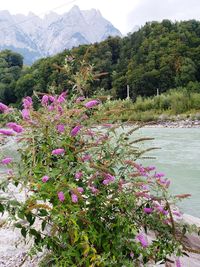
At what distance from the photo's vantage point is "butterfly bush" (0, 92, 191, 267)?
6.47 feet

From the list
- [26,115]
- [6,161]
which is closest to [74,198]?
[6,161]

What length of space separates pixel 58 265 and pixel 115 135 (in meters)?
0.71

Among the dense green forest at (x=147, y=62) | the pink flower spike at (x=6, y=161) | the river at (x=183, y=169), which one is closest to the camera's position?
the pink flower spike at (x=6, y=161)

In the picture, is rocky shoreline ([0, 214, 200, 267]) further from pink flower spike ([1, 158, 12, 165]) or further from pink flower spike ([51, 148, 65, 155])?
pink flower spike ([51, 148, 65, 155])

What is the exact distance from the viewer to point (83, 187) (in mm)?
2113

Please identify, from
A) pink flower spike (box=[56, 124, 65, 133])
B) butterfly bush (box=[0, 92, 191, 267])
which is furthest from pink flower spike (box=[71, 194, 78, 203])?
pink flower spike (box=[56, 124, 65, 133])

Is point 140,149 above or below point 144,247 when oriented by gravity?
above

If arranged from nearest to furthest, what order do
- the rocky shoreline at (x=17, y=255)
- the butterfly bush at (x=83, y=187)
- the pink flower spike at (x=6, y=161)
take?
the butterfly bush at (x=83, y=187)
the pink flower spike at (x=6, y=161)
the rocky shoreline at (x=17, y=255)

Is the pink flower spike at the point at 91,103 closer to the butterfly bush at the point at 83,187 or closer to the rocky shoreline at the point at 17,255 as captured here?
the butterfly bush at the point at 83,187

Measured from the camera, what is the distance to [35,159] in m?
2.15

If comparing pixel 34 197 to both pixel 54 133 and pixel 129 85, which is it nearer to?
pixel 54 133

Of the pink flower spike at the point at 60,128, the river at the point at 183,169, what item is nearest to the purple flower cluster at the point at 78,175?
the pink flower spike at the point at 60,128

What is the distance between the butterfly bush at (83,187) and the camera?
197 centimetres

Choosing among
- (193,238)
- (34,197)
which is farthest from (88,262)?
(193,238)
